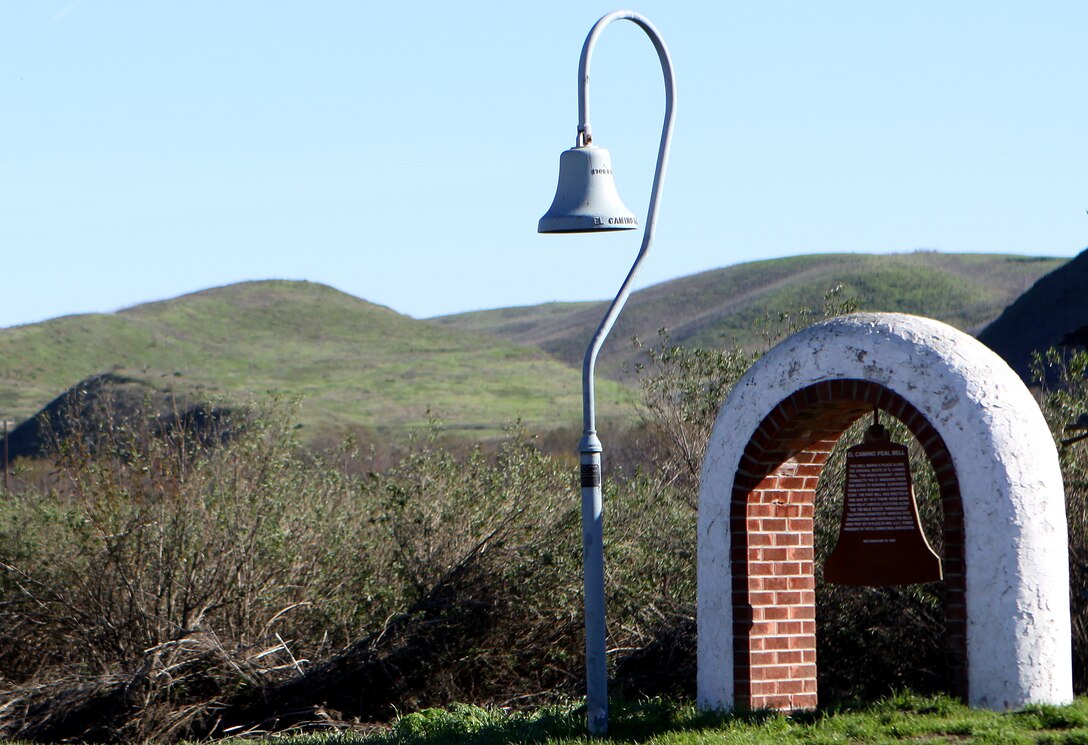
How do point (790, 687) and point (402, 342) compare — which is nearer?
point (790, 687)

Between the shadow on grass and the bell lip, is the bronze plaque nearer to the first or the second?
the shadow on grass

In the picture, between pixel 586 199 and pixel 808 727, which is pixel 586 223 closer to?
pixel 586 199

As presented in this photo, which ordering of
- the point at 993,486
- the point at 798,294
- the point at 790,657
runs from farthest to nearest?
the point at 798,294, the point at 790,657, the point at 993,486

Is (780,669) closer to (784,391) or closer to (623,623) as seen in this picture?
(784,391)

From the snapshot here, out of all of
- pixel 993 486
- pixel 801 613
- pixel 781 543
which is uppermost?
pixel 993 486

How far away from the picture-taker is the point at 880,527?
24.9ft

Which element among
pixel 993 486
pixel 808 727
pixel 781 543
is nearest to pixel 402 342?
pixel 781 543

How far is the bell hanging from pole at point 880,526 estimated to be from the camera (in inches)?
295

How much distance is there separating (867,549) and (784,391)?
997 millimetres

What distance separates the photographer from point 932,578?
7.44 m

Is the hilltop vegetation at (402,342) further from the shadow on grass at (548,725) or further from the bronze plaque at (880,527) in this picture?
the bronze plaque at (880,527)

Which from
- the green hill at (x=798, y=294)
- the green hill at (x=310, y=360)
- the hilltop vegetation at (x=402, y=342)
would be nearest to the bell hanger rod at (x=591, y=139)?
the hilltop vegetation at (x=402, y=342)

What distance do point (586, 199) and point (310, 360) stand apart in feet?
228

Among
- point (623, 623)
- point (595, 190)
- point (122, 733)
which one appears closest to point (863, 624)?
point (623, 623)
